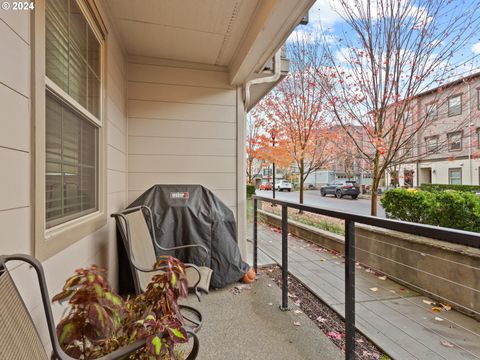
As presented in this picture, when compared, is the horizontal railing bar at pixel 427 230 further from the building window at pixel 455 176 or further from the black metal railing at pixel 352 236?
the building window at pixel 455 176

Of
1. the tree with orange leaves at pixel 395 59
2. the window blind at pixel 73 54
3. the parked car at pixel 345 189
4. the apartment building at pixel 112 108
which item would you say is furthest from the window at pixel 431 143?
the parked car at pixel 345 189

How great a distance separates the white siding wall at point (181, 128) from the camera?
2912 millimetres

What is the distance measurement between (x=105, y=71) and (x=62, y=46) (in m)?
0.68

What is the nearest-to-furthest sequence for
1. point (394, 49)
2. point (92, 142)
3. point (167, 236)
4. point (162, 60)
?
point (92, 142) → point (167, 236) → point (162, 60) → point (394, 49)

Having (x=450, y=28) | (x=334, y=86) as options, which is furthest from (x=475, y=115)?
(x=334, y=86)

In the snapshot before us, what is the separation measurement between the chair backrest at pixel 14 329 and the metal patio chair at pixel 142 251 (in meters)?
0.93

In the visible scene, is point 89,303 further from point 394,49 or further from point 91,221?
point 394,49

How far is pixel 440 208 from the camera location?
3486 mm

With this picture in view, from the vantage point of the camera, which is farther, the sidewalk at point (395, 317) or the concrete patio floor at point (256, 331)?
the sidewalk at point (395, 317)

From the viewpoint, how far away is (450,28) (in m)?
4.11

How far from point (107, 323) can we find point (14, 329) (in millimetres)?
326

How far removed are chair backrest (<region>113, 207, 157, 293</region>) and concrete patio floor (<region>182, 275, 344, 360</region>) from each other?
611 mm

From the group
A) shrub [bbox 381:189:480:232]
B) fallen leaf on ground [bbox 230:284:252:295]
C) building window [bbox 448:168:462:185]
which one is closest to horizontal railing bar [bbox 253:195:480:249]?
fallen leaf on ground [bbox 230:284:252:295]

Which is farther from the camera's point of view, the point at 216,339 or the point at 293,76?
the point at 293,76
